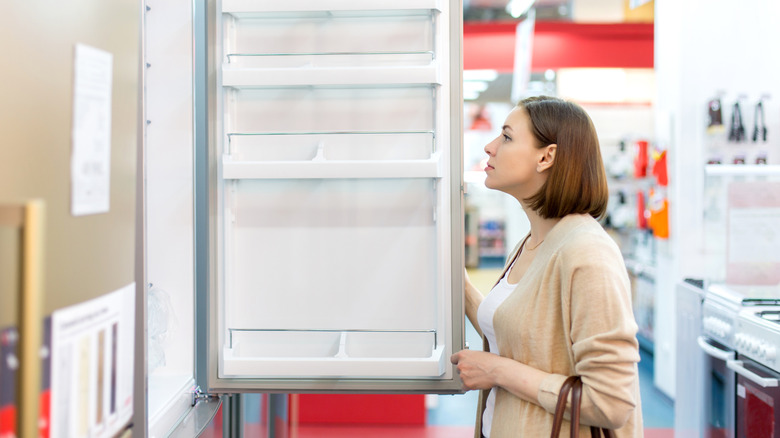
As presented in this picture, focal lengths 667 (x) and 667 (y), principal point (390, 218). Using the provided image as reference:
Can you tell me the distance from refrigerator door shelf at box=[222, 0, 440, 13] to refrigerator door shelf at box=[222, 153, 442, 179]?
0.40 metres

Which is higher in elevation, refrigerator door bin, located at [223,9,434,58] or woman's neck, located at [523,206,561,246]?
refrigerator door bin, located at [223,9,434,58]

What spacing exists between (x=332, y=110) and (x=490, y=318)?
72 centimetres

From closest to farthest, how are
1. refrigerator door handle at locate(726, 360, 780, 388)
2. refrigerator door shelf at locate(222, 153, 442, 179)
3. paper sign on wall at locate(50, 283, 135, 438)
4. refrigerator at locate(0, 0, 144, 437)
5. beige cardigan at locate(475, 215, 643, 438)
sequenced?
refrigerator at locate(0, 0, 144, 437), paper sign on wall at locate(50, 283, 135, 438), beige cardigan at locate(475, 215, 643, 438), refrigerator door shelf at locate(222, 153, 442, 179), refrigerator door handle at locate(726, 360, 780, 388)

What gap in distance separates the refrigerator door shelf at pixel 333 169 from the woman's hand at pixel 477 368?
→ 459 millimetres

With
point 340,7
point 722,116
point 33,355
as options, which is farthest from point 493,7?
point 33,355

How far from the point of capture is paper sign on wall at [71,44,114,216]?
0.97 m

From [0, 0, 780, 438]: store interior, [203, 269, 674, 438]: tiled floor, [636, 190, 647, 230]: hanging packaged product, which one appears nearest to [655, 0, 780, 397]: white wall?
[0, 0, 780, 438]: store interior

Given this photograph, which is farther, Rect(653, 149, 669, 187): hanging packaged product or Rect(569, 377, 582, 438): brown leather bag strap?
Rect(653, 149, 669, 187): hanging packaged product

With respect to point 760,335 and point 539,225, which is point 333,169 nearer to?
point 539,225

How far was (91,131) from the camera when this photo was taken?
1.01 meters

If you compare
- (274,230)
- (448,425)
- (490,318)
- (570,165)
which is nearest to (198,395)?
(274,230)

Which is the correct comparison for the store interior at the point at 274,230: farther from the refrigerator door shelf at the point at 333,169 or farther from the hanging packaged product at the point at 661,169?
the hanging packaged product at the point at 661,169

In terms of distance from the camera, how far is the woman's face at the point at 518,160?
62.9 inches

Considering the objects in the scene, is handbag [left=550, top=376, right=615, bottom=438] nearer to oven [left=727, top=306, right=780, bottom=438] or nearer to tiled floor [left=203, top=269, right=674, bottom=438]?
oven [left=727, top=306, right=780, bottom=438]
